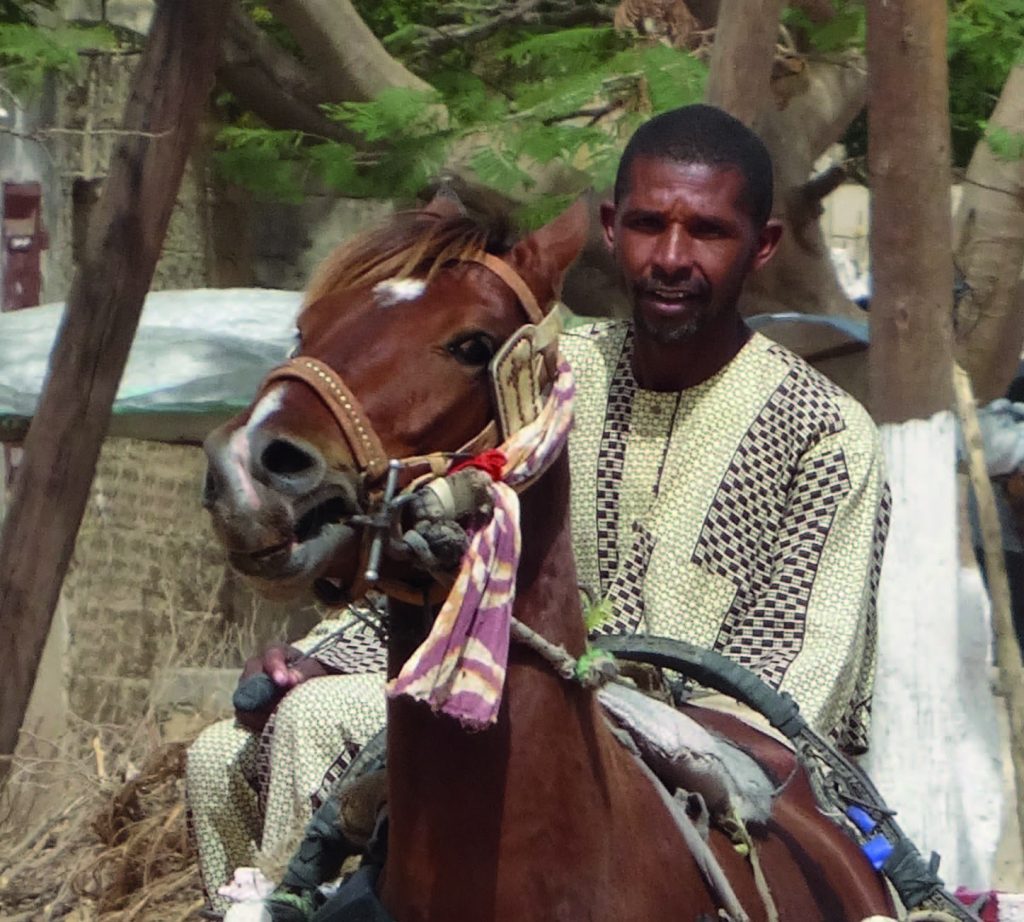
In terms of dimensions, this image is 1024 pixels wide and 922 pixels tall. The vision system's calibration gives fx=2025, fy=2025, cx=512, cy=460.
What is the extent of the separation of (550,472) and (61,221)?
8232mm

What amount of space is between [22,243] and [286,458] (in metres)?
8.13

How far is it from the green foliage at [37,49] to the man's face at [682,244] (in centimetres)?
442

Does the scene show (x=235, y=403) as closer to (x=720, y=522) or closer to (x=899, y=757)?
(x=899, y=757)

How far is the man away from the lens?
137 inches

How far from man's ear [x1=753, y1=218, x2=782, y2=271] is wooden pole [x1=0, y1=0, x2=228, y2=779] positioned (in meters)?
2.77

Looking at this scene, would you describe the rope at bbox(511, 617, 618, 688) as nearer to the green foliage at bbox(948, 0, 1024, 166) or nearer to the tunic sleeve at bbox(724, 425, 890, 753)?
the tunic sleeve at bbox(724, 425, 890, 753)

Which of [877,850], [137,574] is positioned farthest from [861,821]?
[137,574]

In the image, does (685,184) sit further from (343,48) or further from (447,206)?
(343,48)

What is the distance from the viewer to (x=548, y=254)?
262cm

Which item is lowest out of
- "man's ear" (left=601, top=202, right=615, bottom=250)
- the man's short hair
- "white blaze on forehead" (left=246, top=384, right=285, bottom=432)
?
"white blaze on forehead" (left=246, top=384, right=285, bottom=432)

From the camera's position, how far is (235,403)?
312 inches

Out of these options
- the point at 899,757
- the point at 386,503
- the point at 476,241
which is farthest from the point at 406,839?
the point at 899,757

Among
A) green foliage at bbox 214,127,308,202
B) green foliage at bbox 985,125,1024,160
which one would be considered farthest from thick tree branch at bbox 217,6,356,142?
green foliage at bbox 985,125,1024,160

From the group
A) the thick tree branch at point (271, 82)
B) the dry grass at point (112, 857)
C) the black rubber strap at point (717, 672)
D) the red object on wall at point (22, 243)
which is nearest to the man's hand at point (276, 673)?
the black rubber strap at point (717, 672)
